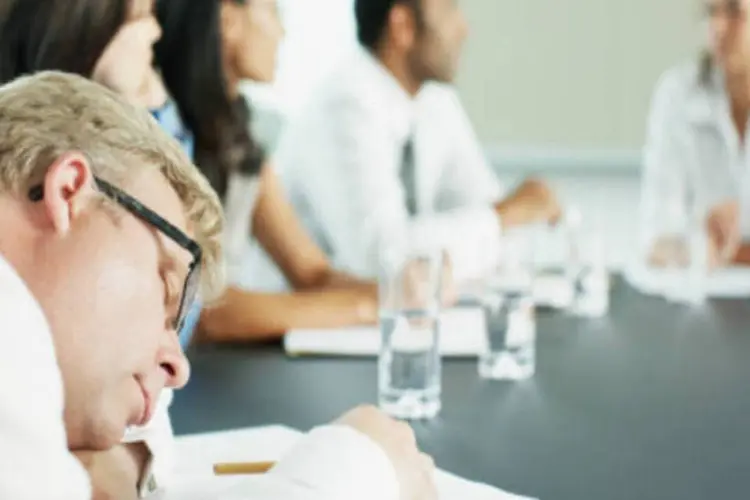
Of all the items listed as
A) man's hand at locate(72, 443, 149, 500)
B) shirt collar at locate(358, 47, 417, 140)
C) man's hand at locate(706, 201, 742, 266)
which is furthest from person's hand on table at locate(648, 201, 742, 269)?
man's hand at locate(72, 443, 149, 500)

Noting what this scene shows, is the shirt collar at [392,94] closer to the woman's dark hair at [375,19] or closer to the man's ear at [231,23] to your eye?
the woman's dark hair at [375,19]

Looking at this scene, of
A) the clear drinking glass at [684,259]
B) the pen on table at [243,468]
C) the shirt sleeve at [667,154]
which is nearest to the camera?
the pen on table at [243,468]

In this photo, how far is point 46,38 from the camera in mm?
1354

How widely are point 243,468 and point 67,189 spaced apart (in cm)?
40

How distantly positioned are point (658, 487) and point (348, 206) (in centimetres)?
135

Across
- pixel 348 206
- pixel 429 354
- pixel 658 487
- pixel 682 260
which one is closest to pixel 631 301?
pixel 682 260

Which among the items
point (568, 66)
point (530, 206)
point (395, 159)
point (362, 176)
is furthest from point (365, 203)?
point (568, 66)

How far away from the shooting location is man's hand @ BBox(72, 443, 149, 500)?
34.6 inches

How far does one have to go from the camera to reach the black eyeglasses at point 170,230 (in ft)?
2.58

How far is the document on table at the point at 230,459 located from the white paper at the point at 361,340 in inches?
15.7

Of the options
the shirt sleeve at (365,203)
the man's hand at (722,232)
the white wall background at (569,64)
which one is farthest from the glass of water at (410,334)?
the white wall background at (569,64)

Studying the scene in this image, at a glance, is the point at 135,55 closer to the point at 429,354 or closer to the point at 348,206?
the point at 429,354

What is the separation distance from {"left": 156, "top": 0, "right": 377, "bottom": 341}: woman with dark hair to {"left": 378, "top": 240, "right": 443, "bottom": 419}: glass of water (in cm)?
24

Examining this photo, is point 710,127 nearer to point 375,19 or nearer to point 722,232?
point 722,232
